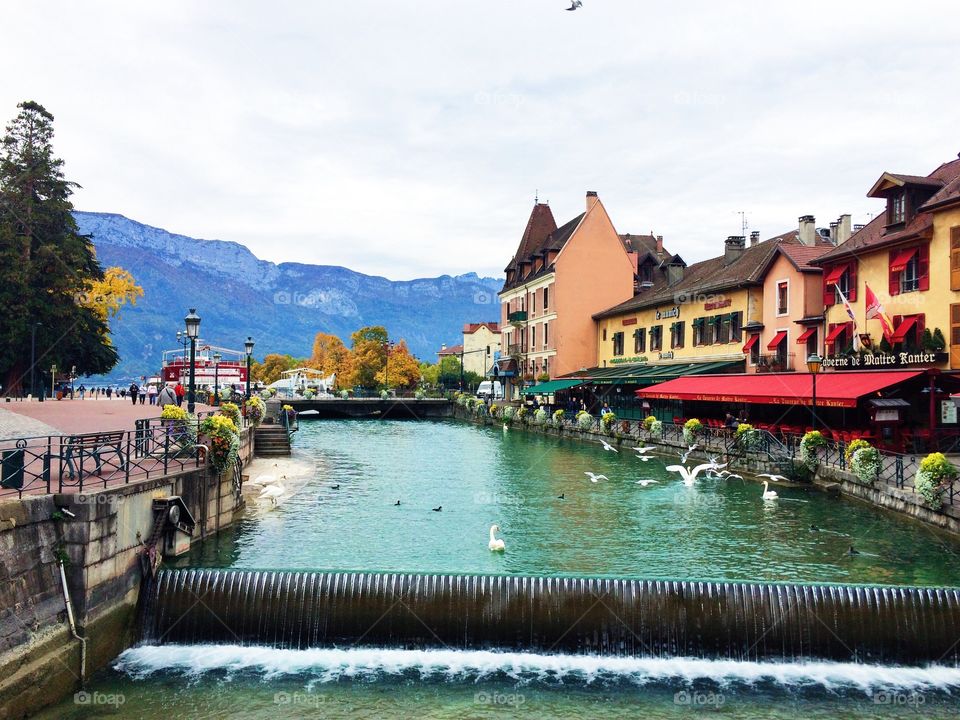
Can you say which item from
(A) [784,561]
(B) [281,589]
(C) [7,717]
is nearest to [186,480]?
(B) [281,589]

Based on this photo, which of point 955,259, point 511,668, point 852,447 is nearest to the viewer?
point 511,668

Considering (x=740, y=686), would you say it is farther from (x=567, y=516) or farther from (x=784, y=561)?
(x=567, y=516)

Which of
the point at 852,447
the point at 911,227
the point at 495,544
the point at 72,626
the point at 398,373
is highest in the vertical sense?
the point at 911,227

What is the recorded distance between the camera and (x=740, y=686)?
13.3 meters

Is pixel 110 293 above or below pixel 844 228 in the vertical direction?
below

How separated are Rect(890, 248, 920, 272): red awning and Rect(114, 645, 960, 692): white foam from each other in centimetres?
2208

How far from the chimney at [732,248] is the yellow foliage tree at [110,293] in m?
45.1

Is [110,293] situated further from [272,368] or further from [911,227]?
[272,368]

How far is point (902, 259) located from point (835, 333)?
5.24 m

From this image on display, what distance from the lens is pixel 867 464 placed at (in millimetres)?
24203

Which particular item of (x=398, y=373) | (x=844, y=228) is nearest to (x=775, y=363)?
(x=844, y=228)

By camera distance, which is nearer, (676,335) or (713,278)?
(713,278)

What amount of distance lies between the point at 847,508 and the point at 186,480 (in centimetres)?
1957

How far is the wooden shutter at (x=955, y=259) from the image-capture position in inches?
1128
